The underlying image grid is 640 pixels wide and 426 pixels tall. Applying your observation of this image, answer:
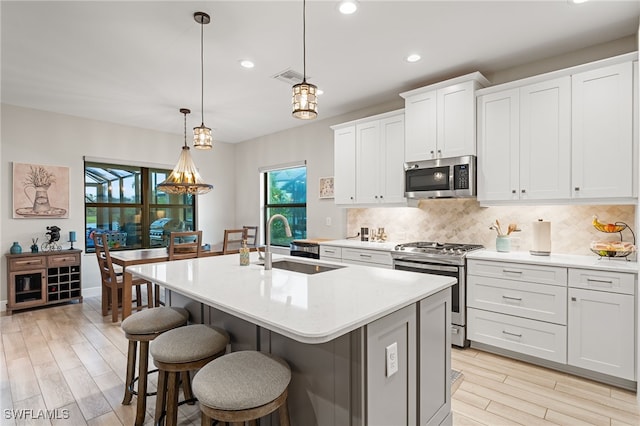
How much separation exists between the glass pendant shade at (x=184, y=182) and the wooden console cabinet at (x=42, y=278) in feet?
6.43

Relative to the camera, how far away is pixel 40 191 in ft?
15.1

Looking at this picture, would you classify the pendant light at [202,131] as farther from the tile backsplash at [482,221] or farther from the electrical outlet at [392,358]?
the electrical outlet at [392,358]

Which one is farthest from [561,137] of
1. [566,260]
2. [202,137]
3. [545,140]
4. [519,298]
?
[202,137]

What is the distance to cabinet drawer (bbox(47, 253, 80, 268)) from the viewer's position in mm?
4420

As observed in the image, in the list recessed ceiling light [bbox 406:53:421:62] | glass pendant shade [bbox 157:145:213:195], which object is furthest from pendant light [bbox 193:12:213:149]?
recessed ceiling light [bbox 406:53:421:62]

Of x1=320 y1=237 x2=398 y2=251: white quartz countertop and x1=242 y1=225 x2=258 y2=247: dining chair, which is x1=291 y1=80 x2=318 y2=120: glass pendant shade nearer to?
x1=320 y1=237 x2=398 y2=251: white quartz countertop

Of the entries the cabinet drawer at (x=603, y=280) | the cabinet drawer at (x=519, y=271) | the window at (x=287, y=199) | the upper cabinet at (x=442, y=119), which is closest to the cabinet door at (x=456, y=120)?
the upper cabinet at (x=442, y=119)

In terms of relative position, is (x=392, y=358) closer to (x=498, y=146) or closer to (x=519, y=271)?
(x=519, y=271)

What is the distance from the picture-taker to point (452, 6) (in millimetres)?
2326

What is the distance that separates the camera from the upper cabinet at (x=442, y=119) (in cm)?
323

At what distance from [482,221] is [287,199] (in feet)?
11.2

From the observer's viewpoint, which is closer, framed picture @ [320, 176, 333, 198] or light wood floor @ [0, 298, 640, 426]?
light wood floor @ [0, 298, 640, 426]

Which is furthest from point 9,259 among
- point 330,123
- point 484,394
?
point 484,394

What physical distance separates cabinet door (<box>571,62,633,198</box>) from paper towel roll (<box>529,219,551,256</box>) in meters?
0.38
